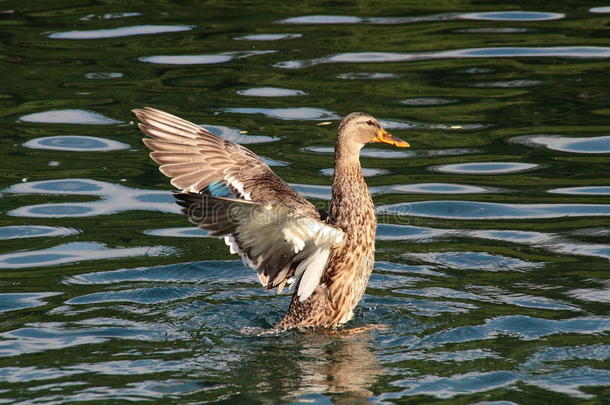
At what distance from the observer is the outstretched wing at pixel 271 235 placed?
6.83 metres

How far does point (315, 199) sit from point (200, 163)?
2148 mm

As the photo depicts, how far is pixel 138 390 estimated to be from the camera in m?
6.53

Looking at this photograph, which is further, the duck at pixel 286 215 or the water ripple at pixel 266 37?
the water ripple at pixel 266 37

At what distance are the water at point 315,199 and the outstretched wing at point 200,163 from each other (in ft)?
2.93

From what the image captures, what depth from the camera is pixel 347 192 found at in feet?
26.5

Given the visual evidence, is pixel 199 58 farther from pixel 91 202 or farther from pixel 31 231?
pixel 31 231

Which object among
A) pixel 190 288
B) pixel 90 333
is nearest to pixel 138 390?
pixel 90 333

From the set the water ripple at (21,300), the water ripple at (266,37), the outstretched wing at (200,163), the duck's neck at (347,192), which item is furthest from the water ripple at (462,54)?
the water ripple at (21,300)

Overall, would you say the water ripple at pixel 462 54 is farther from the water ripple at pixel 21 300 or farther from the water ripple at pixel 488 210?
the water ripple at pixel 21 300

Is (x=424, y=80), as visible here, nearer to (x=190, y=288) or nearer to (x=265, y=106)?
(x=265, y=106)

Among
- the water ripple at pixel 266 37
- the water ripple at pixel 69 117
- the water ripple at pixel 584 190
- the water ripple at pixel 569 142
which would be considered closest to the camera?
the water ripple at pixel 584 190

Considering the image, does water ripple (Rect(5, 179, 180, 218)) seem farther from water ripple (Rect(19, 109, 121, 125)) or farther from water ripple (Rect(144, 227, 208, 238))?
water ripple (Rect(19, 109, 121, 125))

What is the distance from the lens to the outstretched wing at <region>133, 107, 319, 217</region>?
845cm

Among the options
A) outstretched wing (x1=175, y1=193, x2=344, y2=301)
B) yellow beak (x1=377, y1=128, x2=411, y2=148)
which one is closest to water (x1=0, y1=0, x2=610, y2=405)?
outstretched wing (x1=175, y1=193, x2=344, y2=301)
